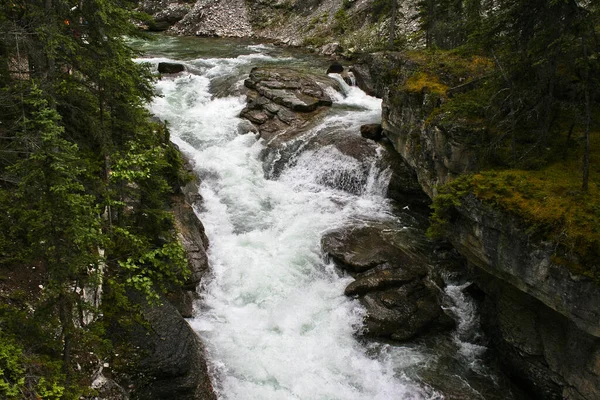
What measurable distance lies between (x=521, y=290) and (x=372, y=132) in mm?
11277

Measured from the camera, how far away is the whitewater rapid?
34.7 feet

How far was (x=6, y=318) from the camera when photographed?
6012mm

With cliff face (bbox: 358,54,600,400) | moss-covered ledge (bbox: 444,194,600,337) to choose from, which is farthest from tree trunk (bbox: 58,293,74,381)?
cliff face (bbox: 358,54,600,400)

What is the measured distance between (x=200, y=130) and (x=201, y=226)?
28.8ft

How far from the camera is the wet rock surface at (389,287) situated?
39.7 ft

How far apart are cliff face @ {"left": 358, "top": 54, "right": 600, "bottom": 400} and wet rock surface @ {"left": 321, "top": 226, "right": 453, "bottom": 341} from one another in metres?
1.60

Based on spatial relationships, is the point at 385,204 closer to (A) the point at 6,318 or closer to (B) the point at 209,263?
(B) the point at 209,263

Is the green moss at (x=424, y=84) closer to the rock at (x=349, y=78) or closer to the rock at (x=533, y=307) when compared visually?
the rock at (x=533, y=307)

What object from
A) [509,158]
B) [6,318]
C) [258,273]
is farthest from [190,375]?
[509,158]

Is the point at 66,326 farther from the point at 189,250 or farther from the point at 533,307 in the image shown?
the point at 533,307

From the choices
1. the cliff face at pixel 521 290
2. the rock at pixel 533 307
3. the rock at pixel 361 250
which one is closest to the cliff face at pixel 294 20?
the rock at pixel 361 250

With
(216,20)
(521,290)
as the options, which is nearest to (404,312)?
(521,290)

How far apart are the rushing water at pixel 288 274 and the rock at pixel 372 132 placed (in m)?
0.80

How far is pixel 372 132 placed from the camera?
20109 millimetres
